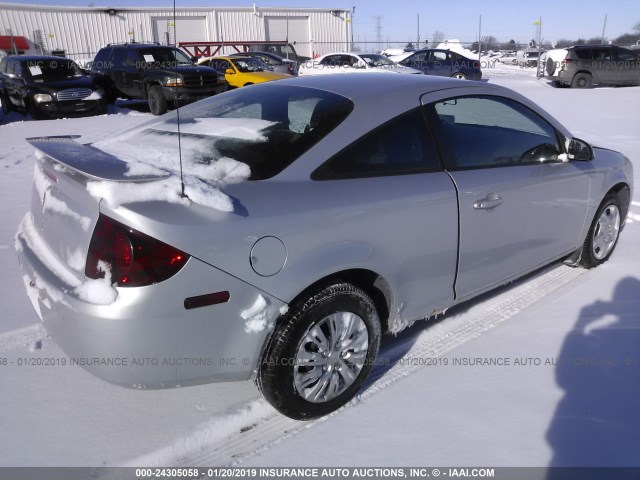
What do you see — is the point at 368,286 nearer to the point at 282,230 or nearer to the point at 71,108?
the point at 282,230

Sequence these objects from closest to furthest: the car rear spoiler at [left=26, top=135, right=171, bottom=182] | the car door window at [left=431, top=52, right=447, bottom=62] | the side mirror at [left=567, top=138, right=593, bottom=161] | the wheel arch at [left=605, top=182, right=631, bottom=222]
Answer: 1. the car rear spoiler at [left=26, top=135, right=171, bottom=182]
2. the side mirror at [left=567, top=138, right=593, bottom=161]
3. the wheel arch at [left=605, top=182, right=631, bottom=222]
4. the car door window at [left=431, top=52, right=447, bottom=62]

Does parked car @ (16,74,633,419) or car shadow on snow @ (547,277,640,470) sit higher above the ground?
parked car @ (16,74,633,419)

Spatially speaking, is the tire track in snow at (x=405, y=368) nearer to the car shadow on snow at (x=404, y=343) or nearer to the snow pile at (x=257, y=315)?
the car shadow on snow at (x=404, y=343)

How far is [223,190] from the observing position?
2.14 metres

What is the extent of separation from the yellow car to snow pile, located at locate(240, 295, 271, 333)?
13602mm

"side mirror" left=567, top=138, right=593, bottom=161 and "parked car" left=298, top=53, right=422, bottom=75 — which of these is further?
"parked car" left=298, top=53, right=422, bottom=75

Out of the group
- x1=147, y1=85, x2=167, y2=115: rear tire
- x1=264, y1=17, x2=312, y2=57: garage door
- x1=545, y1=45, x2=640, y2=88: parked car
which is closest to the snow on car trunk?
x1=147, y1=85, x2=167, y2=115: rear tire

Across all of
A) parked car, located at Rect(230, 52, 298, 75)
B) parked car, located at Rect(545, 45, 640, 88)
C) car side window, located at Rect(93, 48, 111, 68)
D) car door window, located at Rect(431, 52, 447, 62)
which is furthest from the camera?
car door window, located at Rect(431, 52, 447, 62)

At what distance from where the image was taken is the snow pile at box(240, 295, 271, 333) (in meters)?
2.11

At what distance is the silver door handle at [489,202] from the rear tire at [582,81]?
1875cm

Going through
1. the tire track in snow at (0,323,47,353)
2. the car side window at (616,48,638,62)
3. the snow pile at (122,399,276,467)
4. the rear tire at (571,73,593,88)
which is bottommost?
the rear tire at (571,73,593,88)

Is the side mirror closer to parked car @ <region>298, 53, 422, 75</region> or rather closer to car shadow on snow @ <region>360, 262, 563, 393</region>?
car shadow on snow @ <region>360, 262, 563, 393</region>

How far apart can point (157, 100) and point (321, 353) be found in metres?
11.8

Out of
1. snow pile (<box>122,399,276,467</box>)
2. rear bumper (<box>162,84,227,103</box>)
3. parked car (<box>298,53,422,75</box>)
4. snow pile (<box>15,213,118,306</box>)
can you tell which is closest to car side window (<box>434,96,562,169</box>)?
snow pile (<box>122,399,276,467</box>)
